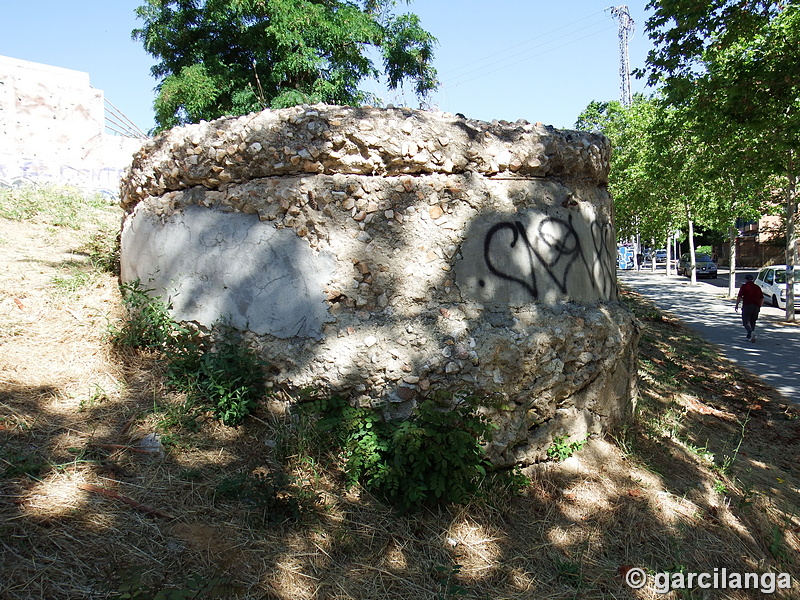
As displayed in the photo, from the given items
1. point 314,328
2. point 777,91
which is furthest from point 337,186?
point 777,91

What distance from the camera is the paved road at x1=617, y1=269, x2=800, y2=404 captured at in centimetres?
919

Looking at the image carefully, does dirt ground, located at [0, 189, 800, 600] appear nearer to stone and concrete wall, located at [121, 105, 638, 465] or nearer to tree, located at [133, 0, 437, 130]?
stone and concrete wall, located at [121, 105, 638, 465]

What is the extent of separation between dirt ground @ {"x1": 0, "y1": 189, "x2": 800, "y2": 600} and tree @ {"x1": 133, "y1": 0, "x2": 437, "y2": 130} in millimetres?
10916

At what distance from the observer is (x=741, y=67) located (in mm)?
7836

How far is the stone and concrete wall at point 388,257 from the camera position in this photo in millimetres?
3678

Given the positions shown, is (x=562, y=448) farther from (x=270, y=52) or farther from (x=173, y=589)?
(x=270, y=52)

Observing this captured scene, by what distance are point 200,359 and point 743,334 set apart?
12.7m

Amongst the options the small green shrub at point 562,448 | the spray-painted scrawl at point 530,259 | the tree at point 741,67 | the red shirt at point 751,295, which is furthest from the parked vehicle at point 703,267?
the small green shrub at point 562,448

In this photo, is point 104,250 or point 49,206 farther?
point 49,206

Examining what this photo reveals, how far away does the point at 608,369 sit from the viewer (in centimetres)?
433

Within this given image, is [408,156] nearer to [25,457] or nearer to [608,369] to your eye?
[608,369]

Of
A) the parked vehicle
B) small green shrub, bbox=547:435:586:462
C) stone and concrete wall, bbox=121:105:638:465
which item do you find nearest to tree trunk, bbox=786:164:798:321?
stone and concrete wall, bbox=121:105:638:465

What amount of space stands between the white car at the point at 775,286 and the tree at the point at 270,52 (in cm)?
1221

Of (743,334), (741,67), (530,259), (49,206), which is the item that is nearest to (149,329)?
(530,259)
